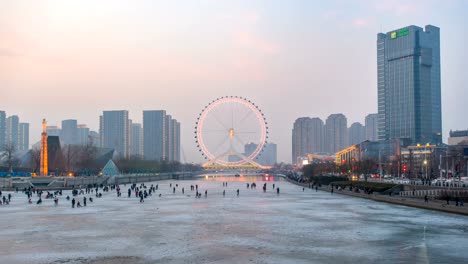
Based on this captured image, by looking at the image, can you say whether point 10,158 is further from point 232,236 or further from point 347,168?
point 232,236

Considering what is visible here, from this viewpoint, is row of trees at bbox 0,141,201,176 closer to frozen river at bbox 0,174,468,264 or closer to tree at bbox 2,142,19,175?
tree at bbox 2,142,19,175

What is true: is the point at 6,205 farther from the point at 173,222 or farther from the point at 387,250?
the point at 387,250

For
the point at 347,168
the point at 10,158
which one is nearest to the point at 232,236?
the point at 10,158

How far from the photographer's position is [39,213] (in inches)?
1858

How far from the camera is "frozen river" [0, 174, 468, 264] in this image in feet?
82.2

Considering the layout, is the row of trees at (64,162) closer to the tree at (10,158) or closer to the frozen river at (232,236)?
the tree at (10,158)

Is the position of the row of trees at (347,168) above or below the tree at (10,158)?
below

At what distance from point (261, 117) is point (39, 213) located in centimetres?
11542

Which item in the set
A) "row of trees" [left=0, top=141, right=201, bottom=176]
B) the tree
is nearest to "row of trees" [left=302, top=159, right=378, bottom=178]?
"row of trees" [left=0, top=141, right=201, bottom=176]

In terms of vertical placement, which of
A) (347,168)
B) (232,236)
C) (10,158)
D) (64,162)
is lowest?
(232,236)

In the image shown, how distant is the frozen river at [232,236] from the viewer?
25062 millimetres

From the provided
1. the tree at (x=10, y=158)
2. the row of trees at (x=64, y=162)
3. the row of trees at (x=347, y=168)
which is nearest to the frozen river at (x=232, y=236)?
the row of trees at (x=347, y=168)

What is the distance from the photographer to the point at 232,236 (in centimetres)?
3203

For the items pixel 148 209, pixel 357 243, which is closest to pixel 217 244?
pixel 357 243
